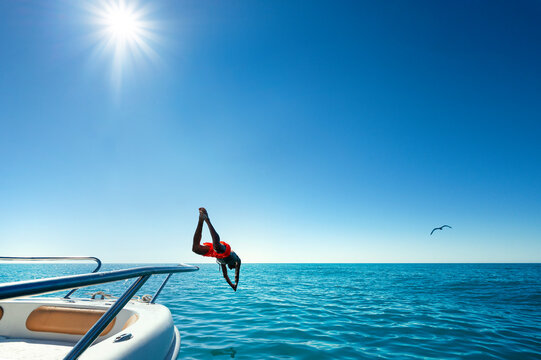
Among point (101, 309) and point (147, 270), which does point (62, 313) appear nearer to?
point (101, 309)

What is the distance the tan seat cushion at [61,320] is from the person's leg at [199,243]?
1.62 m

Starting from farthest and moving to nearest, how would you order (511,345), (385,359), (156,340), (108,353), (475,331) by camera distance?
(475,331), (511,345), (385,359), (156,340), (108,353)

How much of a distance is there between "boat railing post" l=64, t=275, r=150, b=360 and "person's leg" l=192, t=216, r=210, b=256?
2493 mm

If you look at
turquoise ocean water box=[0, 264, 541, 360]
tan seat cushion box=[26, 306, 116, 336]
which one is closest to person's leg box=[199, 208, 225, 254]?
tan seat cushion box=[26, 306, 116, 336]

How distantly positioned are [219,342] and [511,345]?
24.0ft

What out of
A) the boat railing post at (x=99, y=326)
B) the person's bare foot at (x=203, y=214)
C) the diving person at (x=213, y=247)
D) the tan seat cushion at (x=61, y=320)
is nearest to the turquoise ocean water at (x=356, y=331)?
the diving person at (x=213, y=247)

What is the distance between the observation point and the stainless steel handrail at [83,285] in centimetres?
107

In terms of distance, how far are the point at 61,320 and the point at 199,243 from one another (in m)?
2.28

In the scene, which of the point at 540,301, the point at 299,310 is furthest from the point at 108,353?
the point at 540,301

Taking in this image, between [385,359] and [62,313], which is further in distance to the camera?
[385,359]

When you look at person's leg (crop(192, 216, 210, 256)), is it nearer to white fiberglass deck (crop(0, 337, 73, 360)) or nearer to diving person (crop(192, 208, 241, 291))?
diving person (crop(192, 208, 241, 291))

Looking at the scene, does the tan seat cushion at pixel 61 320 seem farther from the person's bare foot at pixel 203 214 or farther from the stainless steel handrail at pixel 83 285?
the stainless steel handrail at pixel 83 285

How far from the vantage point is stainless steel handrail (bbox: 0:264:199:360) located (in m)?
1.07

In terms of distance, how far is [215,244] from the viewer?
15.5ft
